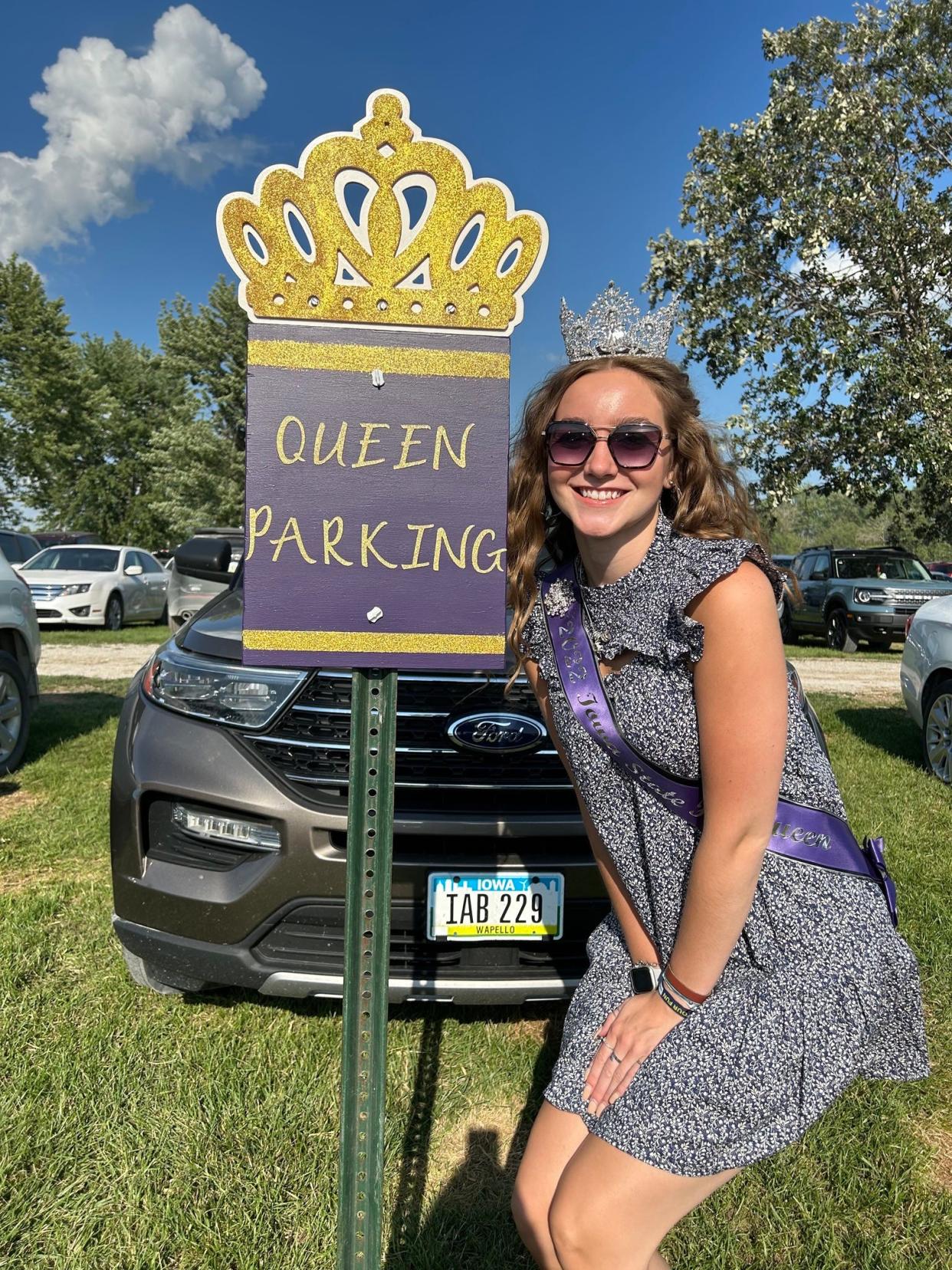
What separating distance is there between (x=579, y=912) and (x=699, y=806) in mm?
1081

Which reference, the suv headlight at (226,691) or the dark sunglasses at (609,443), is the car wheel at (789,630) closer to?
the suv headlight at (226,691)

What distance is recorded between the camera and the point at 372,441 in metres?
1.36

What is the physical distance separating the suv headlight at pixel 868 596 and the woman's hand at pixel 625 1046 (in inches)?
562

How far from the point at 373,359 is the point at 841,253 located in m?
14.9

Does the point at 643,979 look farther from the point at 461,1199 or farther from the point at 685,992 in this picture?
the point at 461,1199

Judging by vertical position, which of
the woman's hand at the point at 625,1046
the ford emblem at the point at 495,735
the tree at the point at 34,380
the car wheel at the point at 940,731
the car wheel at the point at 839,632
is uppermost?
the tree at the point at 34,380

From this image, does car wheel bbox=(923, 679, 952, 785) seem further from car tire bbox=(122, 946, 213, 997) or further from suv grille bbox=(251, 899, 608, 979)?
car tire bbox=(122, 946, 213, 997)

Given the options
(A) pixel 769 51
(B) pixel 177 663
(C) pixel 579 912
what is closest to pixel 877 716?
(C) pixel 579 912

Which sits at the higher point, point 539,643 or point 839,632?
point 539,643

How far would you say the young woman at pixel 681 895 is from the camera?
128 cm

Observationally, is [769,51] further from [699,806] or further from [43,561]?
[699,806]

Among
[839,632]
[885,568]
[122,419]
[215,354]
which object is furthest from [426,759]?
[122,419]

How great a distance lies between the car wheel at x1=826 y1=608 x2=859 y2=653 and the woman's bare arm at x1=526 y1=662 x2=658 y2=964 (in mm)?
14199

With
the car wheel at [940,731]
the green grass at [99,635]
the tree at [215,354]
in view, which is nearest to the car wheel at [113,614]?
the green grass at [99,635]
